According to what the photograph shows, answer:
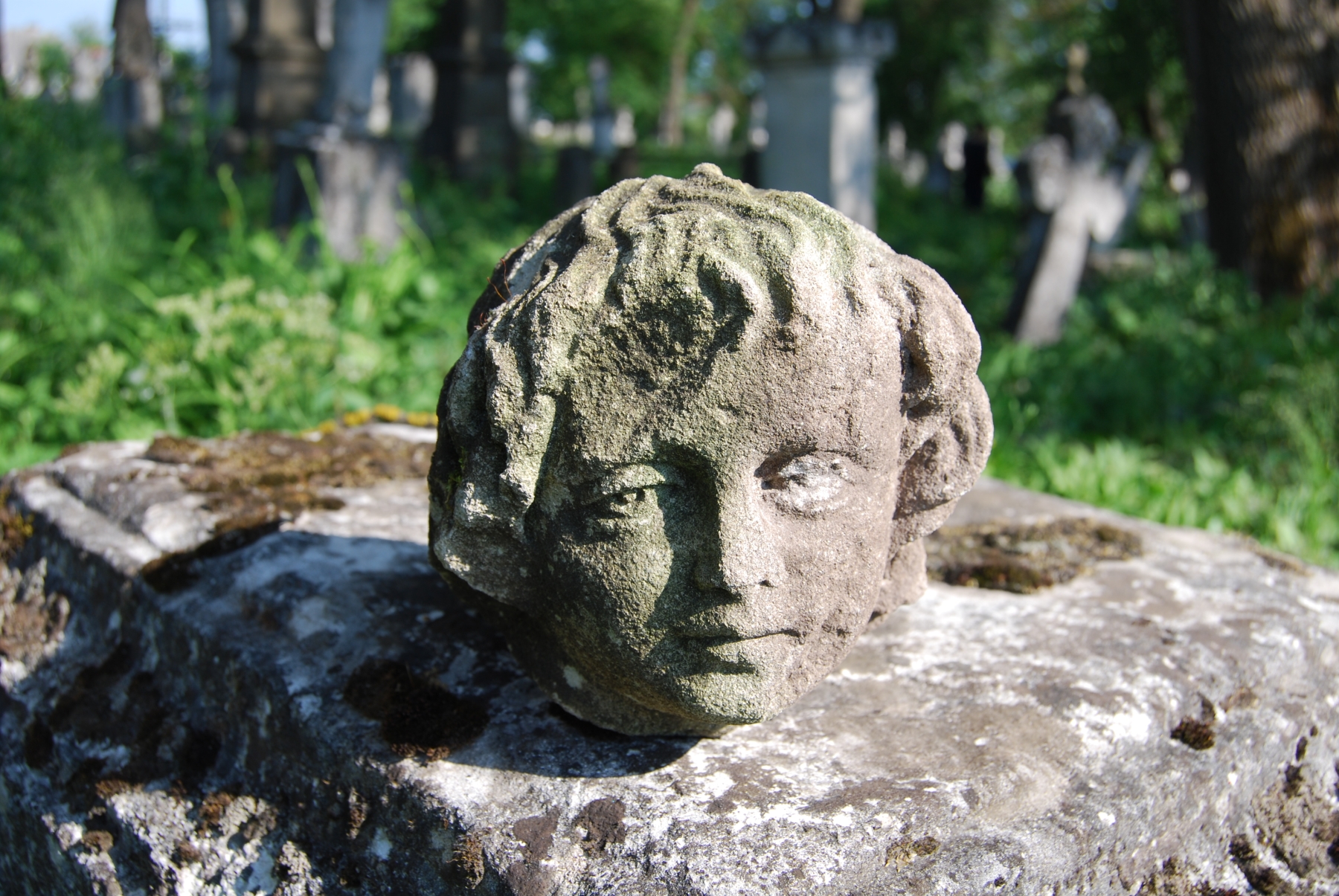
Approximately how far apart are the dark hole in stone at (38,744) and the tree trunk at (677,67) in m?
27.7

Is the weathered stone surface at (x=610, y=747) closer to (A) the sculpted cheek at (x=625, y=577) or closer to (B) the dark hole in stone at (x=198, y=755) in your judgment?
(B) the dark hole in stone at (x=198, y=755)

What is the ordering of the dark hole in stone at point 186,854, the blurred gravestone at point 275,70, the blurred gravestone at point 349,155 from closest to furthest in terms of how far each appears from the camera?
the dark hole in stone at point 186,854, the blurred gravestone at point 349,155, the blurred gravestone at point 275,70

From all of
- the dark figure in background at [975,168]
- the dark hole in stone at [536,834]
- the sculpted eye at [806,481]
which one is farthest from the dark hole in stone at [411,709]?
the dark figure in background at [975,168]

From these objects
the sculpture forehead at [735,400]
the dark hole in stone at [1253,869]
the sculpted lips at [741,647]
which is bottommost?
the dark hole in stone at [1253,869]

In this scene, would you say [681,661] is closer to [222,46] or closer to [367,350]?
[367,350]

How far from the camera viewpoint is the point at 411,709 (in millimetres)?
2104

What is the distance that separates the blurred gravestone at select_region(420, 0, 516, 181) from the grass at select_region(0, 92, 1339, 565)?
3950 mm

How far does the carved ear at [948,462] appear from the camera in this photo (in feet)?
6.54

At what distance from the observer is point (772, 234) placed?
5.50ft

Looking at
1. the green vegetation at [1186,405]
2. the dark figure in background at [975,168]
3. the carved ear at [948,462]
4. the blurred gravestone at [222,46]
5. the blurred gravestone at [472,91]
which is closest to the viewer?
the carved ear at [948,462]

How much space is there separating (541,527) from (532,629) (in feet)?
1.07

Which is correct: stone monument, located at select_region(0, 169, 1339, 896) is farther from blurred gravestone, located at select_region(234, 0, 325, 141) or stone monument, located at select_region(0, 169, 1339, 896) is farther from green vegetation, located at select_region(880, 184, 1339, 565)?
blurred gravestone, located at select_region(234, 0, 325, 141)

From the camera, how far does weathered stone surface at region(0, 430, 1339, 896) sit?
179 cm

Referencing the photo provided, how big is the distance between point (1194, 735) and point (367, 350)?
150 inches
